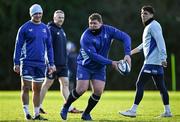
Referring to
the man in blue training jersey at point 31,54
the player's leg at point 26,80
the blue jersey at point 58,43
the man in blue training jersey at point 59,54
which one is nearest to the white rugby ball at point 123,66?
the man in blue training jersey at point 31,54

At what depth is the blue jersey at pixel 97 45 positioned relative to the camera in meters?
12.4

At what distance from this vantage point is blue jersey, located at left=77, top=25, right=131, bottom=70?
12.4 metres

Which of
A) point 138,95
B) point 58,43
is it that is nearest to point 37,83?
point 138,95

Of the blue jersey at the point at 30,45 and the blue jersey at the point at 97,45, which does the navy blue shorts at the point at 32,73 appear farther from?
the blue jersey at the point at 97,45

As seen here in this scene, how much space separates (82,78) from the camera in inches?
500

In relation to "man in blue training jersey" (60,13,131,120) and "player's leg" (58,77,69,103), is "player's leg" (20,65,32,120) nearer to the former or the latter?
"man in blue training jersey" (60,13,131,120)

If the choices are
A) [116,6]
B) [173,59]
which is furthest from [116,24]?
[173,59]

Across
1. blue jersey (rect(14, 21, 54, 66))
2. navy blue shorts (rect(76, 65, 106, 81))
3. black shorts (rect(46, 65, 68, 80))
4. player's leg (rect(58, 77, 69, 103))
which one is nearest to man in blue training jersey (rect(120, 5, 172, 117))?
navy blue shorts (rect(76, 65, 106, 81))

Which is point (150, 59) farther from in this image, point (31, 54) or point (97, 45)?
point (31, 54)

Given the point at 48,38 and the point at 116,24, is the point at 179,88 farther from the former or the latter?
the point at 48,38

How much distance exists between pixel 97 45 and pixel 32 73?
1371mm

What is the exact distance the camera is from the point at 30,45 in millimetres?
12906

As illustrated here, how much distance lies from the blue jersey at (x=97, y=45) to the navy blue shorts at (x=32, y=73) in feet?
2.56

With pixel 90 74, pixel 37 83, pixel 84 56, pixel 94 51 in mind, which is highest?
pixel 94 51
